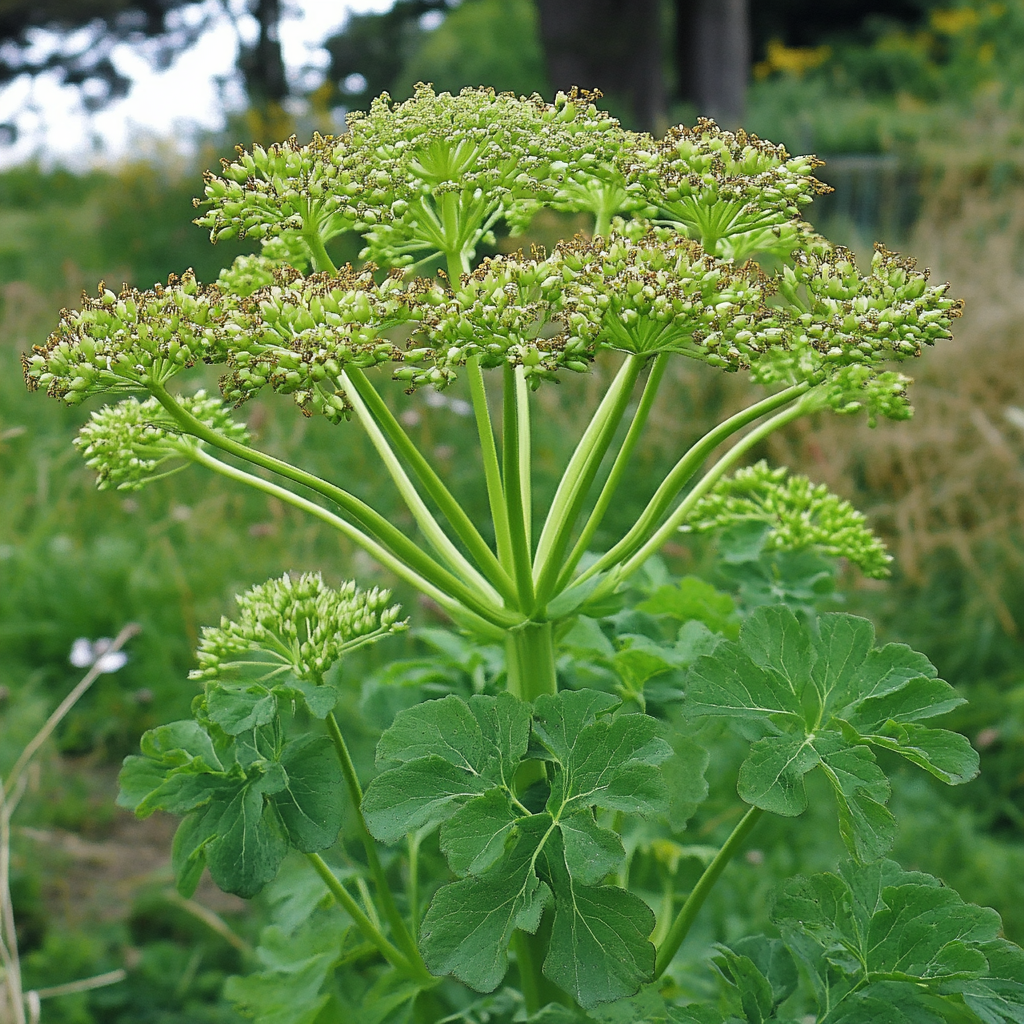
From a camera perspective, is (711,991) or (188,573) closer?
(711,991)

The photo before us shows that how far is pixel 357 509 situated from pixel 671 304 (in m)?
0.45

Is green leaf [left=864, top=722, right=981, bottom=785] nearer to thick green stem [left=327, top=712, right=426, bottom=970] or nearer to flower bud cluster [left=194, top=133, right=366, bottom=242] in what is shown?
thick green stem [left=327, top=712, right=426, bottom=970]

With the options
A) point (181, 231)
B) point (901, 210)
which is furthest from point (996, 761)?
point (181, 231)

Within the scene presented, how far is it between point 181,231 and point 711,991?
990 centimetres

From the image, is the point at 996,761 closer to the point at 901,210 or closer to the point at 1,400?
the point at 1,400

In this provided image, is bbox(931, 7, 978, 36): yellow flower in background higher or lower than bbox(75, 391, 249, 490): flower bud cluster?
lower

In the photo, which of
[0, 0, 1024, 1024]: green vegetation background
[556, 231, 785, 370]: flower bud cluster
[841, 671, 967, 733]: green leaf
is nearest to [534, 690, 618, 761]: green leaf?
[841, 671, 967, 733]: green leaf

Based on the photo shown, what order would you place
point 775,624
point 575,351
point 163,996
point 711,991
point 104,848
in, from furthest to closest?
point 104,848
point 163,996
point 711,991
point 775,624
point 575,351

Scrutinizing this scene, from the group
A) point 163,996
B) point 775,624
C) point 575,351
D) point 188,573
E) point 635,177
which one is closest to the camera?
point 575,351

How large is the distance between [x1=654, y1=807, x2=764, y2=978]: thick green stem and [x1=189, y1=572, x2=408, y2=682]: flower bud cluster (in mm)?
517

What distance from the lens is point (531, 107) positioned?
118 cm

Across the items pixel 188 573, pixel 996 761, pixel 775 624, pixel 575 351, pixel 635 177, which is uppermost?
pixel 635 177

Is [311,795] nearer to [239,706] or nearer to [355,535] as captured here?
[239,706]

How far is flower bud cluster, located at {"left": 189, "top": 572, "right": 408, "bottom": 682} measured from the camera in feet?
4.22
